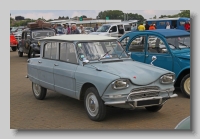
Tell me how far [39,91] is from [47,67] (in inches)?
40.7

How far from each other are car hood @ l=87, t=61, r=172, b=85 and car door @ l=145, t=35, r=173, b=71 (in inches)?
73.9

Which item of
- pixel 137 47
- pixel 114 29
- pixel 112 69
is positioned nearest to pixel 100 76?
pixel 112 69

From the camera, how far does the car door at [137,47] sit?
914 cm

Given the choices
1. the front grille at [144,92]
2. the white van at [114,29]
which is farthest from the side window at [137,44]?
the white van at [114,29]

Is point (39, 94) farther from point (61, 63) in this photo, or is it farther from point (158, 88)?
point (158, 88)

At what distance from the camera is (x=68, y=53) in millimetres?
7277

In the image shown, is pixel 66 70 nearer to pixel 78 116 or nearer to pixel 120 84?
pixel 78 116

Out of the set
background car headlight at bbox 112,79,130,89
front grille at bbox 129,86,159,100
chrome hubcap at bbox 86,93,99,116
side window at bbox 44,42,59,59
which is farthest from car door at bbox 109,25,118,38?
background car headlight at bbox 112,79,130,89

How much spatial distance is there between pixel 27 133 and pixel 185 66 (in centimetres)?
422

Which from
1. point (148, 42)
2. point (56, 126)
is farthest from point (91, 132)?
point (148, 42)

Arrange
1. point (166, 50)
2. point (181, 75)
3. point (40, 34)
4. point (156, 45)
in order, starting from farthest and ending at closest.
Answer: point (40, 34) < point (156, 45) < point (166, 50) < point (181, 75)

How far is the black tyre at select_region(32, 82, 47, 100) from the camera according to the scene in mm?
8359

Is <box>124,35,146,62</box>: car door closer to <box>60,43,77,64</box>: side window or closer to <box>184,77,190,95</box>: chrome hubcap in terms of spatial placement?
<box>184,77,190,95</box>: chrome hubcap

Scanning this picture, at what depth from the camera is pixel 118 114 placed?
271 inches
